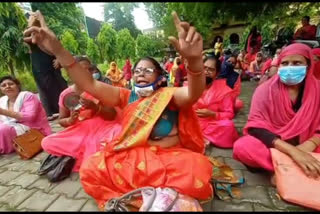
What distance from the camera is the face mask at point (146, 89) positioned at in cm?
189

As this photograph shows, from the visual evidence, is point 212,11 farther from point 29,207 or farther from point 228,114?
point 228,114

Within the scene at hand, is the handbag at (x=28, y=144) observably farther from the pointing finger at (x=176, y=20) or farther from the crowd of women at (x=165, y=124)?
the pointing finger at (x=176, y=20)

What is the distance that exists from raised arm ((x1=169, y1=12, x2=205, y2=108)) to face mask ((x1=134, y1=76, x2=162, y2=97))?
233mm

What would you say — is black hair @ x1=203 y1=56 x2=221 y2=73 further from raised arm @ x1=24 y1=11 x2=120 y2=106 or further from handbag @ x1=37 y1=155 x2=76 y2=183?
handbag @ x1=37 y1=155 x2=76 y2=183

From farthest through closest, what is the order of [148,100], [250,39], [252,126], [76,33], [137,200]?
1. [76,33]
2. [250,39]
3. [252,126]
4. [148,100]
5. [137,200]

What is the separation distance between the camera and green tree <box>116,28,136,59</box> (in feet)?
44.0

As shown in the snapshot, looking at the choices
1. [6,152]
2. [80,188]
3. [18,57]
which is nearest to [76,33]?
[18,57]

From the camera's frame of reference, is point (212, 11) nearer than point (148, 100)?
Yes

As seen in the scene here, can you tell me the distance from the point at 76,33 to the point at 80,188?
14.6 meters

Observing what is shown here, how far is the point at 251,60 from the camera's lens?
32.5 feet

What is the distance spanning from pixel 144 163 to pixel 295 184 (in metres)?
1.06

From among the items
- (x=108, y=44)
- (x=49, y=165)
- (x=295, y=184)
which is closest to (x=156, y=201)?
(x=295, y=184)

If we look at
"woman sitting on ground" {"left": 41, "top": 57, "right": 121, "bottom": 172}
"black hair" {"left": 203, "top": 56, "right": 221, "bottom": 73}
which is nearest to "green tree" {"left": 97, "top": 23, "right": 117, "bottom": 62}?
"black hair" {"left": 203, "top": 56, "right": 221, "bottom": 73}

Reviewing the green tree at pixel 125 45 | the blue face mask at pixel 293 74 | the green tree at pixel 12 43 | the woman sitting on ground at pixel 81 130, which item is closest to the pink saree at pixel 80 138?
the woman sitting on ground at pixel 81 130
